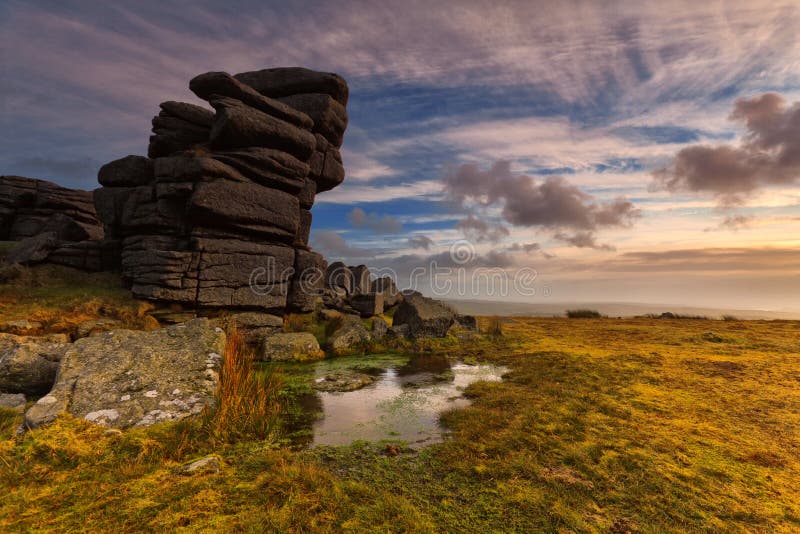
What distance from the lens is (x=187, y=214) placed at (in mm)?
16406

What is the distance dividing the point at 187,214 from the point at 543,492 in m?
17.8

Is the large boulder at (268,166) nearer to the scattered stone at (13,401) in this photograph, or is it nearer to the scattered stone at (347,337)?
the scattered stone at (347,337)

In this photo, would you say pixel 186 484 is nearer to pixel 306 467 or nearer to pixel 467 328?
pixel 306 467

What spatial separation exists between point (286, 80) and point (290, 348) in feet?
57.3

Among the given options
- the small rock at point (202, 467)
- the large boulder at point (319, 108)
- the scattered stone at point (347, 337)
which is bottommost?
the small rock at point (202, 467)

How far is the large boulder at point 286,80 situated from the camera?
21922mm

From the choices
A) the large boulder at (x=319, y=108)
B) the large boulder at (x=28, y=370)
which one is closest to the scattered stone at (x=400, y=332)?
the large boulder at (x=28, y=370)

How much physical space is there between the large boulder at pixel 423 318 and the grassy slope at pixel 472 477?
1051 centimetres

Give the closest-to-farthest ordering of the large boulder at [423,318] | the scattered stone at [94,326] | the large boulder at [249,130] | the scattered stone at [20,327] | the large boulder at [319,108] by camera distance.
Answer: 1. the scattered stone at [20,327]
2. the scattered stone at [94,326]
3. the large boulder at [249,130]
4. the large boulder at [423,318]
5. the large boulder at [319,108]

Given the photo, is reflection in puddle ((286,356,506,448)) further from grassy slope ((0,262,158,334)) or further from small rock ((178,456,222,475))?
grassy slope ((0,262,158,334))

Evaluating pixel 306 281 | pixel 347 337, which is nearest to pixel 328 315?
pixel 306 281

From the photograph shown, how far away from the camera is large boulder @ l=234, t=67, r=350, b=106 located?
2192 cm

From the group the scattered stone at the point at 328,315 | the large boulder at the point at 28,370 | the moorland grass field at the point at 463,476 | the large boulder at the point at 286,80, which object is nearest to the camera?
the moorland grass field at the point at 463,476

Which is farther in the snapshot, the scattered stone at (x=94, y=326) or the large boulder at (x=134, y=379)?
the scattered stone at (x=94, y=326)
